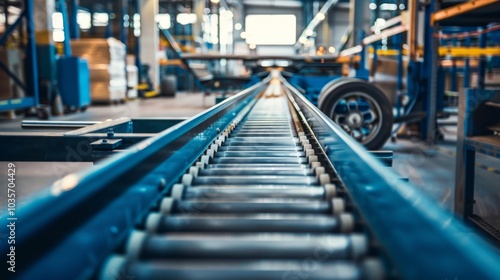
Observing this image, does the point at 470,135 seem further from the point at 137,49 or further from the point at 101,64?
the point at 137,49

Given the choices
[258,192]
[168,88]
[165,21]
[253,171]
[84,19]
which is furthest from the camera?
[165,21]

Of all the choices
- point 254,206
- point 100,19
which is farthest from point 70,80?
point 100,19

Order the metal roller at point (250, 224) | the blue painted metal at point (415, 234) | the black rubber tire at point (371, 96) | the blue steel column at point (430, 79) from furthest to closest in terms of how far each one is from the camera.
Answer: the blue steel column at point (430, 79)
the black rubber tire at point (371, 96)
the metal roller at point (250, 224)
the blue painted metal at point (415, 234)

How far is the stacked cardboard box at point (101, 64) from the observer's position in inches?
462

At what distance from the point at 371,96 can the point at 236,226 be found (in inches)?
177

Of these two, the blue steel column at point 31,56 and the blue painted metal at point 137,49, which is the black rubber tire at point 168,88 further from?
the blue steel column at point 31,56

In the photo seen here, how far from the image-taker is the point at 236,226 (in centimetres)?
158

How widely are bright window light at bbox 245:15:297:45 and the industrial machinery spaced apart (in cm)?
4171

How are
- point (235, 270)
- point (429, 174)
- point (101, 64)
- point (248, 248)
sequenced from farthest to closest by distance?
1. point (101, 64)
2. point (429, 174)
3. point (248, 248)
4. point (235, 270)

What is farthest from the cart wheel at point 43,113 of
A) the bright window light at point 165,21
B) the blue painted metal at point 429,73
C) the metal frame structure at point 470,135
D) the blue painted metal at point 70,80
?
the bright window light at point 165,21

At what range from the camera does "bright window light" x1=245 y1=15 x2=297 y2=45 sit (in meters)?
43.2

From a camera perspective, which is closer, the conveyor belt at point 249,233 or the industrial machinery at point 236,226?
the industrial machinery at point 236,226

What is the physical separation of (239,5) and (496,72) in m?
31.4

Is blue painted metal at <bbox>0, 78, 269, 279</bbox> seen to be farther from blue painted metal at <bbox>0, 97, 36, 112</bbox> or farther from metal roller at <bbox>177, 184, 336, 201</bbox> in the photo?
blue painted metal at <bbox>0, 97, 36, 112</bbox>
